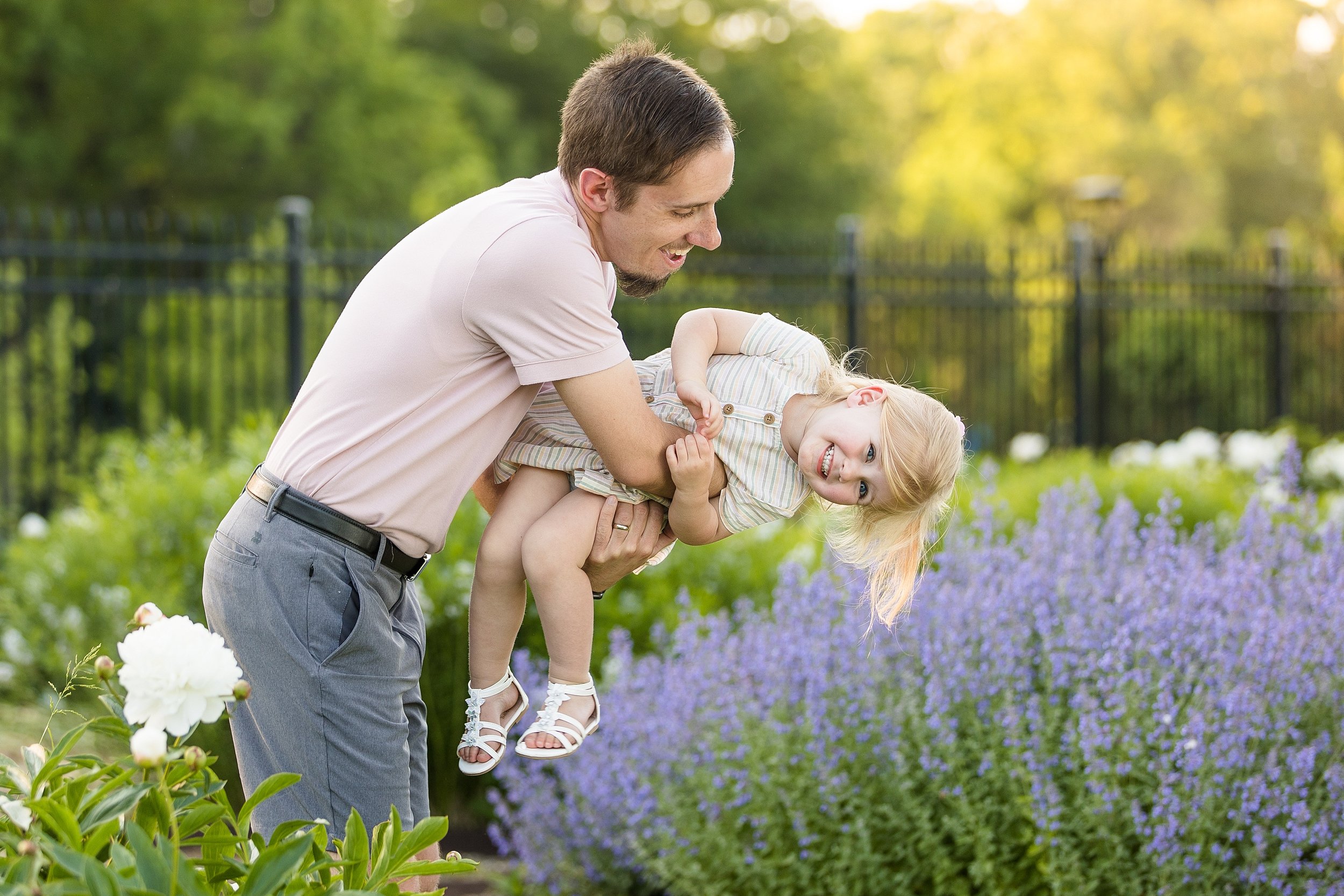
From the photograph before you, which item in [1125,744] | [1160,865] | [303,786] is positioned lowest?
[1160,865]

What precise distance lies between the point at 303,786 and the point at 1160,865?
6.11 ft

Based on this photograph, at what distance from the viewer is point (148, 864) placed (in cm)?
143

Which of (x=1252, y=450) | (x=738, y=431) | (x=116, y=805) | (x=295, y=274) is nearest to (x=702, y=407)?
(x=738, y=431)

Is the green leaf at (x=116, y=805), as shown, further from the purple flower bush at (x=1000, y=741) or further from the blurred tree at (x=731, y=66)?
the blurred tree at (x=731, y=66)

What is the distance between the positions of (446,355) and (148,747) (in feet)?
2.25

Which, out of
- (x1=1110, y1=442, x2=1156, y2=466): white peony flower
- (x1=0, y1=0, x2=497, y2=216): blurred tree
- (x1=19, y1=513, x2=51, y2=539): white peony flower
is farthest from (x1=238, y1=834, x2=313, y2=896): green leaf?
(x1=0, y1=0, x2=497, y2=216): blurred tree

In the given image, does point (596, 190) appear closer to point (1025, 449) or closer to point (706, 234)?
point (706, 234)

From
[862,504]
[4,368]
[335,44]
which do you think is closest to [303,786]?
[862,504]

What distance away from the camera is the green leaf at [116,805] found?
4.99 ft

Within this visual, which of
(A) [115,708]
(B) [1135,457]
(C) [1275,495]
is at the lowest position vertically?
(B) [1135,457]

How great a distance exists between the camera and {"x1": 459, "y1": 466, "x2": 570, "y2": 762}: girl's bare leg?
214 centimetres

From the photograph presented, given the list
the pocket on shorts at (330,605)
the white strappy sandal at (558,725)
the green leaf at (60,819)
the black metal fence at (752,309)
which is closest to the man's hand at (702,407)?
the white strappy sandal at (558,725)

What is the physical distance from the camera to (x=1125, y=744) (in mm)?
2846

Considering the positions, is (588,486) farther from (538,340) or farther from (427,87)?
(427,87)
